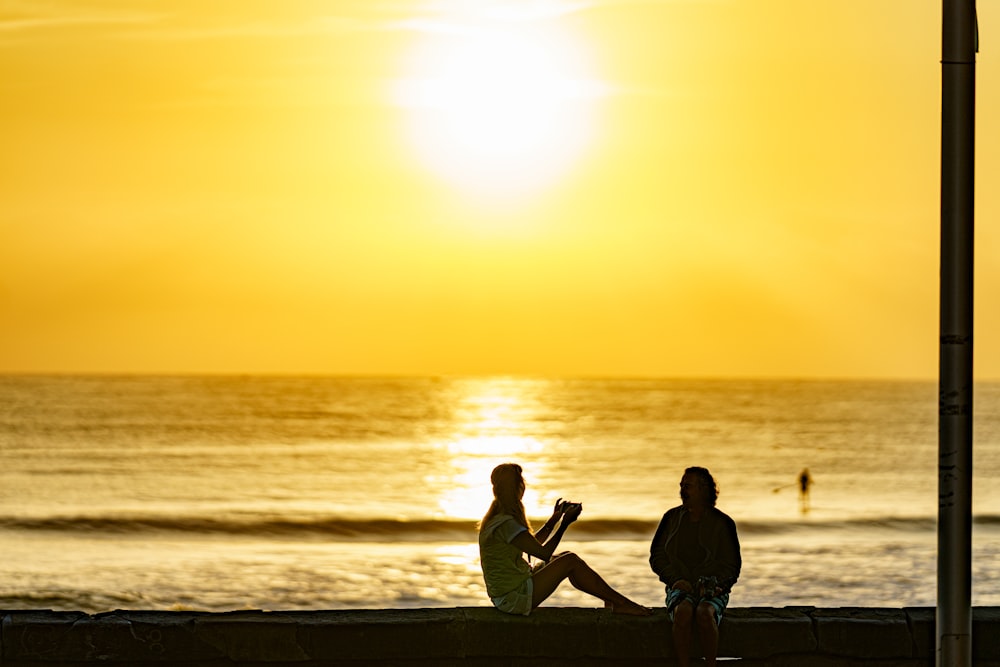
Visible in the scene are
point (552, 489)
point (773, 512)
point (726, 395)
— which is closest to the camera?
point (773, 512)

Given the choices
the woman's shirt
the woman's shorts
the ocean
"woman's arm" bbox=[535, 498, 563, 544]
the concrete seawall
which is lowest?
the concrete seawall

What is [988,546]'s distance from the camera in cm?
2817

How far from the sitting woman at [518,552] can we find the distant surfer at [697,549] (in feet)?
1.24

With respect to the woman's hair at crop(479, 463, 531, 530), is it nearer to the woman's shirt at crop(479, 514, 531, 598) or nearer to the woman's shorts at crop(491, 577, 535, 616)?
the woman's shirt at crop(479, 514, 531, 598)

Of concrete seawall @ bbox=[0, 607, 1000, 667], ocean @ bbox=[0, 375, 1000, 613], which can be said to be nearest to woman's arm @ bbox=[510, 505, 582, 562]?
concrete seawall @ bbox=[0, 607, 1000, 667]

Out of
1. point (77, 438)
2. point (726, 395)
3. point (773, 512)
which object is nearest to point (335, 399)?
point (726, 395)

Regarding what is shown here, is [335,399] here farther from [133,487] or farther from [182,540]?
[182,540]

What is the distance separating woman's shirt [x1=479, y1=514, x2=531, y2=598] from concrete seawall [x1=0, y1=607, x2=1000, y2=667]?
53 cm

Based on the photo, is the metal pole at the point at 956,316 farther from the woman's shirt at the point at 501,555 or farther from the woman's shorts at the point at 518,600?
the woman's shirt at the point at 501,555

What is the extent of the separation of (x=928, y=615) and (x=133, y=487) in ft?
136

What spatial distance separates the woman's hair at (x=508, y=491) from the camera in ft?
26.9

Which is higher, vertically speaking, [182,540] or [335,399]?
[335,399]

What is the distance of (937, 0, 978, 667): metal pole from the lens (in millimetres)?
6207

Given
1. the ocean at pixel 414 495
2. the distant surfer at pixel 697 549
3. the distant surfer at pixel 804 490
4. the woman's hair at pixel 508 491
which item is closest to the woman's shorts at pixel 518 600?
the woman's hair at pixel 508 491
